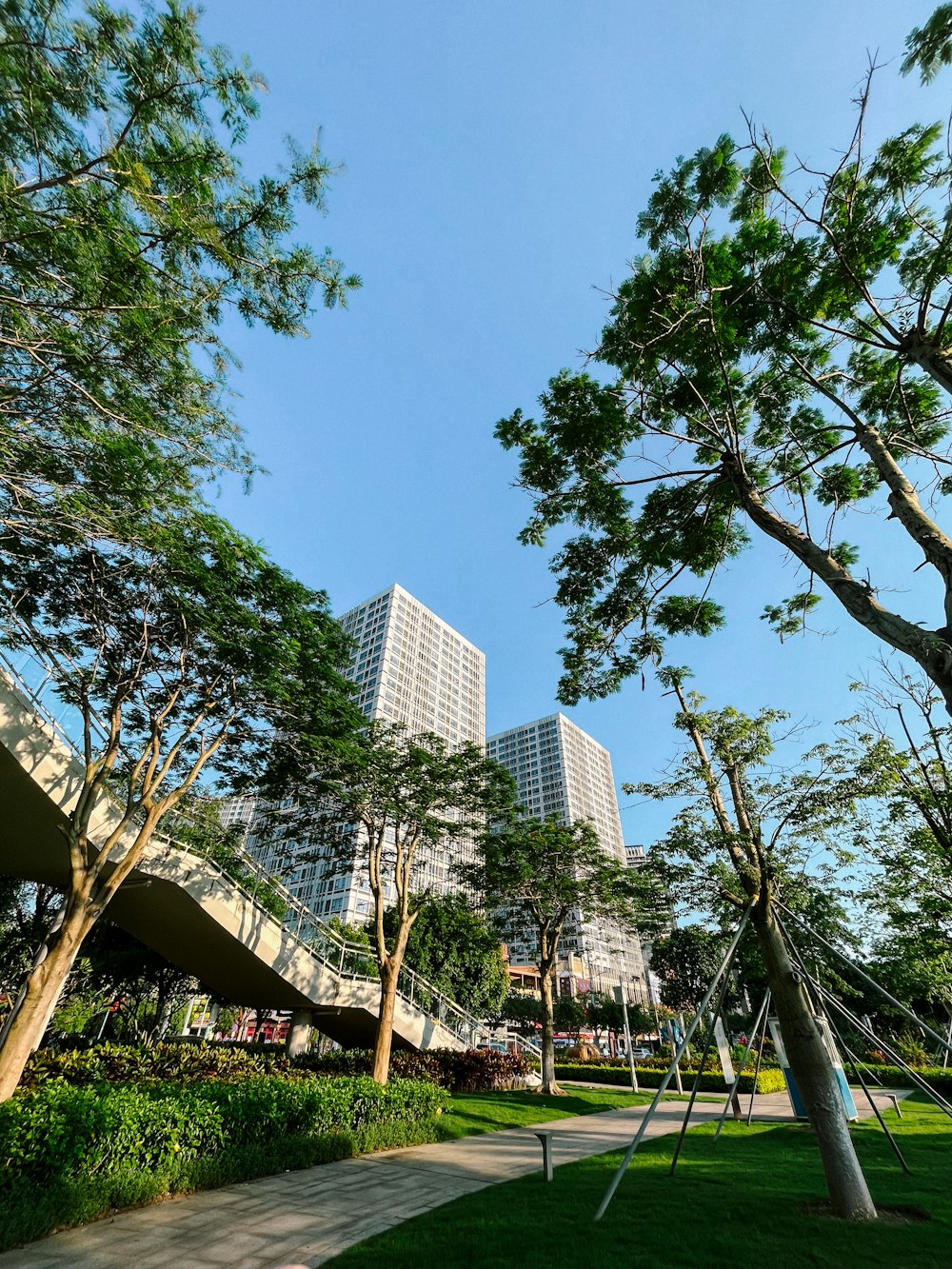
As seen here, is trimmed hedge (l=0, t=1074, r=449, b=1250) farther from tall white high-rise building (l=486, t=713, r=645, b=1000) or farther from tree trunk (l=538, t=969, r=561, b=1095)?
tall white high-rise building (l=486, t=713, r=645, b=1000)

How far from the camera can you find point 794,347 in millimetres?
6805

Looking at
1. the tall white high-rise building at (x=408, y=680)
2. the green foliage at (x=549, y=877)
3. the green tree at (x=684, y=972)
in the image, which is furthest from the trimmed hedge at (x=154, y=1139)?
the tall white high-rise building at (x=408, y=680)

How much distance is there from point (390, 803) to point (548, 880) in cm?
888

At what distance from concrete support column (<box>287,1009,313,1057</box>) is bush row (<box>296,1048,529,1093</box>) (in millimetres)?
504

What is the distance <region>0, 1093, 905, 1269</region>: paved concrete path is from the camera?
Result: 4973mm

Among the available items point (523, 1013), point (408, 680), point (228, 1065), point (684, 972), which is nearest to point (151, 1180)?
point (228, 1065)

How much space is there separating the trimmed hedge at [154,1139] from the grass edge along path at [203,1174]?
1 centimetres

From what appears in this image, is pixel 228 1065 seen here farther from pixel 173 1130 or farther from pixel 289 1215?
pixel 289 1215

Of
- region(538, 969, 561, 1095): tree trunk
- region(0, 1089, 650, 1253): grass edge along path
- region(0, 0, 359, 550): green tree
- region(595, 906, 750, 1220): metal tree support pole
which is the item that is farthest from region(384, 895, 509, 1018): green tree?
region(0, 0, 359, 550): green tree

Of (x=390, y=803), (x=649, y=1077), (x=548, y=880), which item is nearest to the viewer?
(x=390, y=803)

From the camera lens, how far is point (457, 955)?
2914 cm

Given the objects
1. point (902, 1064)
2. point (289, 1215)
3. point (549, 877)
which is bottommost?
point (289, 1215)

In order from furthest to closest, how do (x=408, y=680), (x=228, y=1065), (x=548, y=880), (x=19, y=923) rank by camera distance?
(x=408, y=680), (x=548, y=880), (x=19, y=923), (x=228, y=1065)

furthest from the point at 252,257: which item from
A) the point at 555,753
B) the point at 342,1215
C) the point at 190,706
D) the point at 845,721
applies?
the point at 555,753
